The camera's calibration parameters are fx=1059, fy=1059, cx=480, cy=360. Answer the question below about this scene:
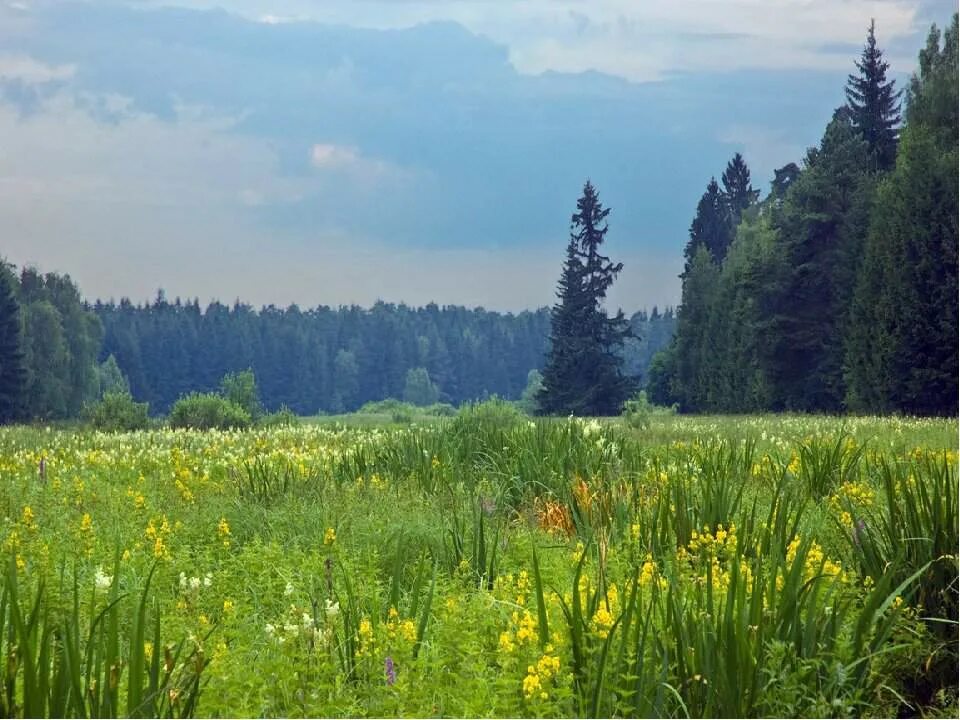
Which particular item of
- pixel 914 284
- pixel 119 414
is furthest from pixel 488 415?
pixel 914 284

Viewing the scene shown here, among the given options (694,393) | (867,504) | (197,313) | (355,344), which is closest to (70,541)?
(867,504)

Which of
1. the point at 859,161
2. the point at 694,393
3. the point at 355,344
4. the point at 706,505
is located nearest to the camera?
the point at 706,505

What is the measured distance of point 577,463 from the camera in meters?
10.3

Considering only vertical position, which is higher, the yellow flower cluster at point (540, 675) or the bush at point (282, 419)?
the bush at point (282, 419)

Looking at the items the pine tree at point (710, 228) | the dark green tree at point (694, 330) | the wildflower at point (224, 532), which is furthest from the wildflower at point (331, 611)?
the pine tree at point (710, 228)

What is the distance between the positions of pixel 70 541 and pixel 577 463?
15.3 ft

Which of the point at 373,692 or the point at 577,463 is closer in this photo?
the point at 373,692

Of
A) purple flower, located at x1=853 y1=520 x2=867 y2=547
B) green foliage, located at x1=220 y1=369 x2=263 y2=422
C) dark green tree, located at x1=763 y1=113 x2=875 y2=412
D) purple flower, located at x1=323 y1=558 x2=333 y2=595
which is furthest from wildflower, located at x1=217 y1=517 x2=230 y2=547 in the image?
dark green tree, located at x1=763 y1=113 x2=875 y2=412

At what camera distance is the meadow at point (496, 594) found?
13.8 feet

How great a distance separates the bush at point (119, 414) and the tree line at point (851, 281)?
→ 2084cm

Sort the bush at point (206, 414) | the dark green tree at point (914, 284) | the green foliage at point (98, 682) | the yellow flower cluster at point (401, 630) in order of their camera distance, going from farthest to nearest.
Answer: the dark green tree at point (914, 284) < the bush at point (206, 414) < the yellow flower cluster at point (401, 630) < the green foliage at point (98, 682)

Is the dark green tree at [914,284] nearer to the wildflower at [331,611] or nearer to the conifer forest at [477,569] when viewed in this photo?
the conifer forest at [477,569]

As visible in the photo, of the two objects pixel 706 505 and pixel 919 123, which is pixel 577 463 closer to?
pixel 706 505

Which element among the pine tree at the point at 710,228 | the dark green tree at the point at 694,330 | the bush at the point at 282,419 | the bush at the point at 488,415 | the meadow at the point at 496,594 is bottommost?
the meadow at the point at 496,594
